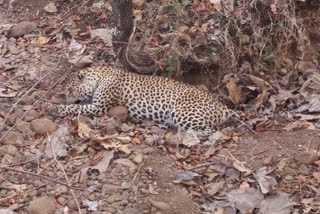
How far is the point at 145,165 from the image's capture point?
268 inches

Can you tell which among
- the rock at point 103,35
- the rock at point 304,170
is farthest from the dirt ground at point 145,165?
the rock at point 103,35

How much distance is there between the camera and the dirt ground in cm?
615

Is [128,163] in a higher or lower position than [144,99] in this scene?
lower

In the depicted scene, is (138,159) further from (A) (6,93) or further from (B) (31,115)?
(A) (6,93)

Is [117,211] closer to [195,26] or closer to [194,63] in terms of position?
[194,63]

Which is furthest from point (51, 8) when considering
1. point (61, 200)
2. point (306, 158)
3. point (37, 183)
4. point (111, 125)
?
Answer: point (306, 158)

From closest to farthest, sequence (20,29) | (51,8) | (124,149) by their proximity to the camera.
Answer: (124,149)
(20,29)
(51,8)

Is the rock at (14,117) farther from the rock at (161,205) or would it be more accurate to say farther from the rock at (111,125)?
the rock at (161,205)

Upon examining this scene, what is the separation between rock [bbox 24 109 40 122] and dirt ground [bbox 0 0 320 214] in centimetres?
2

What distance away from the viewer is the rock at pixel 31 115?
7716 mm

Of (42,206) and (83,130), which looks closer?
(42,206)

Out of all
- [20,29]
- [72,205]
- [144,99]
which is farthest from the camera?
[20,29]

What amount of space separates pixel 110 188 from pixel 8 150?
4.57 ft

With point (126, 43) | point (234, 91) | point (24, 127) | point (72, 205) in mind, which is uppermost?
point (126, 43)
